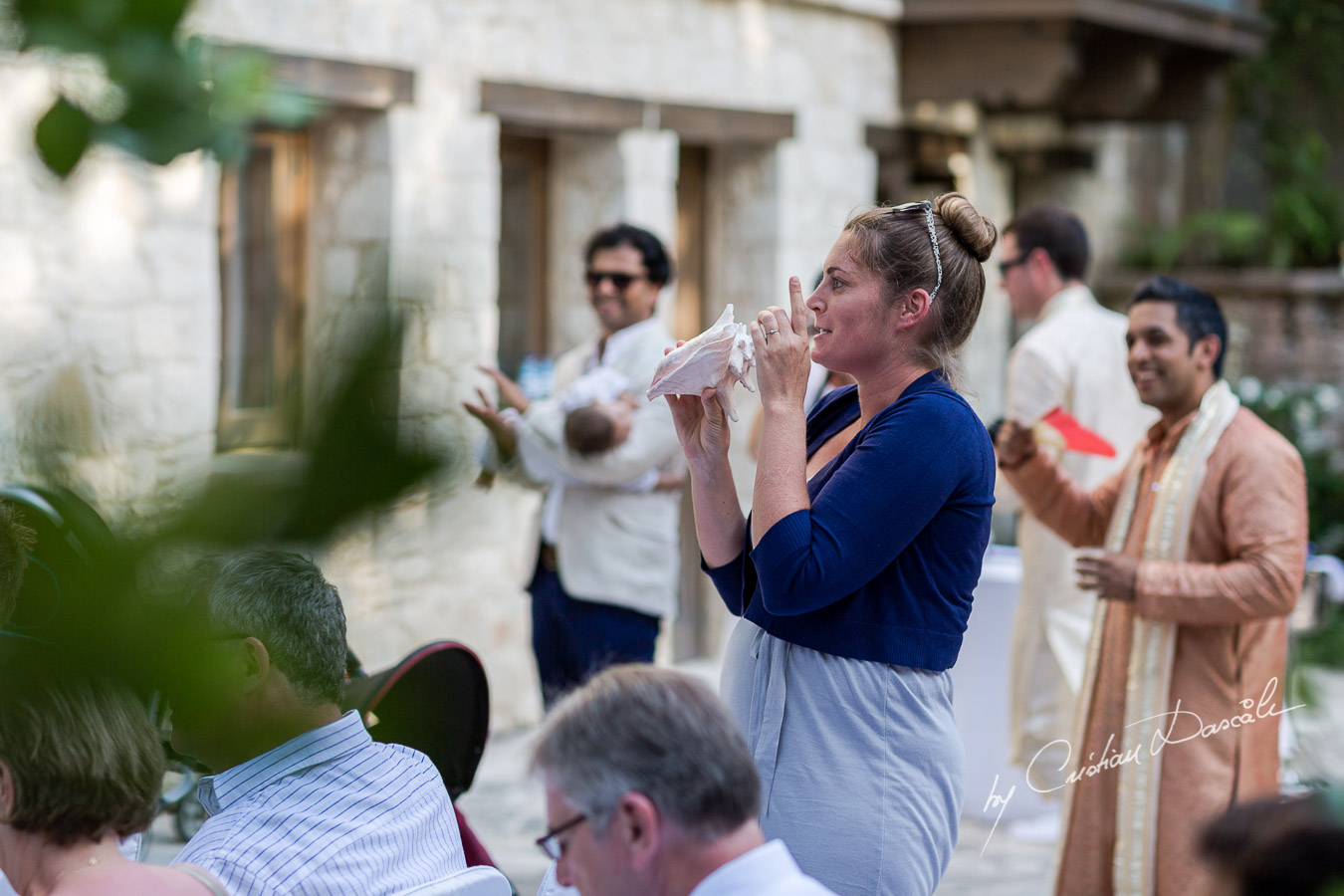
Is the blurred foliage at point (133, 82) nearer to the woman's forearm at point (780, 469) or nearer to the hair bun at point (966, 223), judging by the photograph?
the woman's forearm at point (780, 469)

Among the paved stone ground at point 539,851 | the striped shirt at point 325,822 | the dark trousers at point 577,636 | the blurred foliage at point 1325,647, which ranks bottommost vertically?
the blurred foliage at point 1325,647

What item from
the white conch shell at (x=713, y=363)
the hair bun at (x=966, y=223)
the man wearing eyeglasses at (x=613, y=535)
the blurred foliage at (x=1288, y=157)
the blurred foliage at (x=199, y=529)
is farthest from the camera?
the blurred foliage at (x=1288, y=157)

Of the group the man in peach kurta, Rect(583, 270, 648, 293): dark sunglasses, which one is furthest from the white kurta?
Rect(583, 270, 648, 293): dark sunglasses

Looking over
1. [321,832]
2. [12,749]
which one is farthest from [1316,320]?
[12,749]

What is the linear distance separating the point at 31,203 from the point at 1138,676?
297 centimetres

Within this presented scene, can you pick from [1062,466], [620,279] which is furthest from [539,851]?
[1062,466]

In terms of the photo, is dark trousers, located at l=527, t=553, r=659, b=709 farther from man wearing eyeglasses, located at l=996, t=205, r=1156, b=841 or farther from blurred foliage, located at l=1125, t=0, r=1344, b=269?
blurred foliage, located at l=1125, t=0, r=1344, b=269

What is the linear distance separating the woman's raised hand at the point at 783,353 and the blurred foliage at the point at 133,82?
4.85 feet

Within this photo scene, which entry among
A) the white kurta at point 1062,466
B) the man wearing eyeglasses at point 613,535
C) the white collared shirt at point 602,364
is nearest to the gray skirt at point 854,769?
the man wearing eyeglasses at point 613,535

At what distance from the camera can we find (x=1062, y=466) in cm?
439

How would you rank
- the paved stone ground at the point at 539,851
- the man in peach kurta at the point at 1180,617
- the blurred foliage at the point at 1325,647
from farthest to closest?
the blurred foliage at the point at 1325,647, the paved stone ground at the point at 539,851, the man in peach kurta at the point at 1180,617

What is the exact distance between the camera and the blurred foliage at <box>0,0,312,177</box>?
428 millimetres

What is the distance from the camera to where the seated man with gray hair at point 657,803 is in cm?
146

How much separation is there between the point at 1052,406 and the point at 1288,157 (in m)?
7.54
